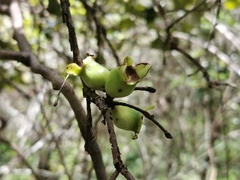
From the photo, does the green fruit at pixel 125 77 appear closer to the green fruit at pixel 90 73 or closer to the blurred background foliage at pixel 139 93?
the green fruit at pixel 90 73

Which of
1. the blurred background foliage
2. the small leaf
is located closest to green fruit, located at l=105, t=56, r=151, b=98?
the small leaf

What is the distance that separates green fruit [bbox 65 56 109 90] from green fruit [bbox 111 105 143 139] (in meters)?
0.03

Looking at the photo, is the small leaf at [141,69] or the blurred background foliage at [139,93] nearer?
the small leaf at [141,69]

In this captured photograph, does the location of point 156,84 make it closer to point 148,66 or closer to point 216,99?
point 216,99

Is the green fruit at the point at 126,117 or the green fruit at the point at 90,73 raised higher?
the green fruit at the point at 90,73

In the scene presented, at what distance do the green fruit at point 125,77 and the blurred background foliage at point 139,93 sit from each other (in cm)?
55

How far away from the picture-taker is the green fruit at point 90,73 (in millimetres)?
444

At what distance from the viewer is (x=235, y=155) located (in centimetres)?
276

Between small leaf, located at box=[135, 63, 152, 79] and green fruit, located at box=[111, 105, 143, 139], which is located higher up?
small leaf, located at box=[135, 63, 152, 79]

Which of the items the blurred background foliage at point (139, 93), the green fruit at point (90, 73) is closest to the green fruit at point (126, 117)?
the green fruit at point (90, 73)

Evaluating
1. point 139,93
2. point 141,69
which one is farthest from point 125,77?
point 139,93

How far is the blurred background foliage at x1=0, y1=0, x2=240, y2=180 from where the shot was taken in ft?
4.33

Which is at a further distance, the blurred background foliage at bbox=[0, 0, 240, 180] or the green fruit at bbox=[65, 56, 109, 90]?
the blurred background foliage at bbox=[0, 0, 240, 180]

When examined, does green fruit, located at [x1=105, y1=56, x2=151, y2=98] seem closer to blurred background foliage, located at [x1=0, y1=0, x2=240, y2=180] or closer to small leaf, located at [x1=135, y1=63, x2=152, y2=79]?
small leaf, located at [x1=135, y1=63, x2=152, y2=79]
